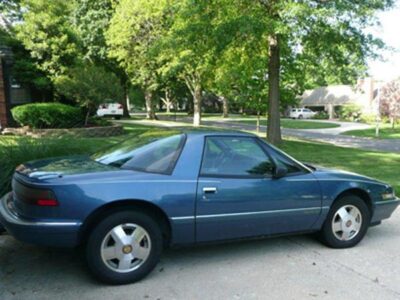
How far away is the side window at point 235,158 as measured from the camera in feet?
14.6

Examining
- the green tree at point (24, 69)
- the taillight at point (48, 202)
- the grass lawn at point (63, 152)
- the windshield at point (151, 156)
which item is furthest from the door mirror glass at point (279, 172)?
the green tree at point (24, 69)

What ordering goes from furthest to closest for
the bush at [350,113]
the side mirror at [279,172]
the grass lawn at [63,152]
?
1. the bush at [350,113]
2. the grass lawn at [63,152]
3. the side mirror at [279,172]

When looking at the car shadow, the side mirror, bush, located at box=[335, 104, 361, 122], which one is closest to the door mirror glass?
the side mirror

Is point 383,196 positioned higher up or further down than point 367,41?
further down

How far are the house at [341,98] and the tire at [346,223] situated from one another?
51.4 meters

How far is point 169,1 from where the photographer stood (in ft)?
65.8

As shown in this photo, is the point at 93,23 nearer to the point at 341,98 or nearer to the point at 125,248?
the point at 125,248

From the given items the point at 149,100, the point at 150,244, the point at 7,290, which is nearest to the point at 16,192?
the point at 7,290

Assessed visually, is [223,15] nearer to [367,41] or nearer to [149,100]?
[367,41]

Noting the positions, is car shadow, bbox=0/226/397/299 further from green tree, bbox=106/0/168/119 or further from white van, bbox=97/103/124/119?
white van, bbox=97/103/124/119

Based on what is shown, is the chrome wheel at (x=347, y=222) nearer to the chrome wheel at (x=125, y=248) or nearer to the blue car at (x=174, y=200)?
the blue car at (x=174, y=200)

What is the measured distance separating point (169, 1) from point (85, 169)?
1752 cm

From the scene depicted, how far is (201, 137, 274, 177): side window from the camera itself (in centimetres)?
445

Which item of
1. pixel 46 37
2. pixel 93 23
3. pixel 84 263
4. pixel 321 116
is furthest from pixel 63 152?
pixel 321 116
